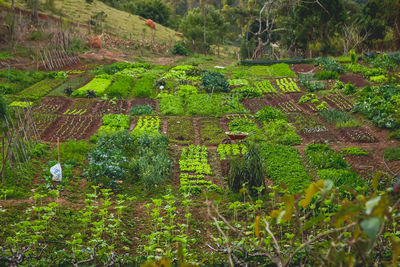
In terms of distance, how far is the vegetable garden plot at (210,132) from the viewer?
12.6 meters

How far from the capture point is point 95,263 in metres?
5.42

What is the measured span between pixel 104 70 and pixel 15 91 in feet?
18.0

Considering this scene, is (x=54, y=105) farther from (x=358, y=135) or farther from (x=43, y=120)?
(x=358, y=135)

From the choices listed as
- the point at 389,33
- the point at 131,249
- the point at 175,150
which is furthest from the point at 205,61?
the point at 131,249

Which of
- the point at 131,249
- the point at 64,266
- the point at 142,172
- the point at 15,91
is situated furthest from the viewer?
the point at 15,91

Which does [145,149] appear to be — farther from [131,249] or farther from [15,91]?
[15,91]

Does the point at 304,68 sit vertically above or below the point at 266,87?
above

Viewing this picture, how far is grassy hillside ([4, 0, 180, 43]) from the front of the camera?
37.4m

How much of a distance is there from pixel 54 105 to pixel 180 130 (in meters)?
6.09

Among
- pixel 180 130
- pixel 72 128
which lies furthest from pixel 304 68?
pixel 72 128

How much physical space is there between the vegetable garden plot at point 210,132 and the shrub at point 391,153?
190 inches

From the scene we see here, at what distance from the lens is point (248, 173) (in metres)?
8.83

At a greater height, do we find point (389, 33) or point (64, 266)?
point (389, 33)

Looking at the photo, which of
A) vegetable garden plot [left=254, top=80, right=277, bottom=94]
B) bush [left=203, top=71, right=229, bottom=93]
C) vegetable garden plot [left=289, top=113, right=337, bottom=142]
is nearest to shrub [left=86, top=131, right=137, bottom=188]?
vegetable garden plot [left=289, top=113, right=337, bottom=142]
